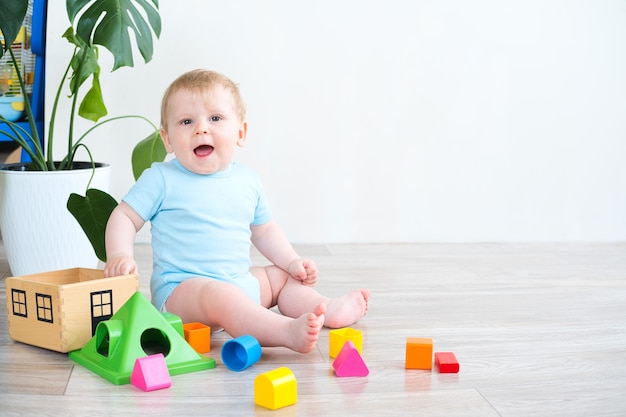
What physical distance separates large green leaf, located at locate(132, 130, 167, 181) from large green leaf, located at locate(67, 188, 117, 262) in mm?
259

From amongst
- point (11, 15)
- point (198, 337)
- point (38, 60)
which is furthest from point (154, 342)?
point (38, 60)

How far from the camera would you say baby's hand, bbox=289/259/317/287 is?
1.40 meters

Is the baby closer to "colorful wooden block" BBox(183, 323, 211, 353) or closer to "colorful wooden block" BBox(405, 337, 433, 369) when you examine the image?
"colorful wooden block" BBox(183, 323, 211, 353)

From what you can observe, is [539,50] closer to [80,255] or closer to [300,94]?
[300,94]

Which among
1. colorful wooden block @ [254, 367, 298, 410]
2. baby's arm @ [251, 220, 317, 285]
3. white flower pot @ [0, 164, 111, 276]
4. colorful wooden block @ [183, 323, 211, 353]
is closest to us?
colorful wooden block @ [254, 367, 298, 410]

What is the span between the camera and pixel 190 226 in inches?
52.7

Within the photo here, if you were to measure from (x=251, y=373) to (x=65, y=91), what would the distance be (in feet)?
4.07

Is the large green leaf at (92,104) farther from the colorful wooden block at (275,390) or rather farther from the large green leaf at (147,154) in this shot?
the colorful wooden block at (275,390)

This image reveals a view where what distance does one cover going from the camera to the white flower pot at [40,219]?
5.37ft

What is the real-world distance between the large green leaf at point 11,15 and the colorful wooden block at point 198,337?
68 centimetres

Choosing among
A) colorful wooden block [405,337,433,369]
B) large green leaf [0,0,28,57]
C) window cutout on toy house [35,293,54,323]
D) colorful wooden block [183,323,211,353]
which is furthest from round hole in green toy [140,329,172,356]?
large green leaf [0,0,28,57]

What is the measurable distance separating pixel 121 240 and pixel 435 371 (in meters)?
0.56

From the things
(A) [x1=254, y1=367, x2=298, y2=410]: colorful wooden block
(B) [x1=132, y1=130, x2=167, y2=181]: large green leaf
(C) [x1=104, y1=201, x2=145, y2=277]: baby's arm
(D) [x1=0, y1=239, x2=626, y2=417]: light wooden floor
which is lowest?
(D) [x1=0, y1=239, x2=626, y2=417]: light wooden floor

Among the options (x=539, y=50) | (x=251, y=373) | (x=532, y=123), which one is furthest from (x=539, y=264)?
(x=251, y=373)
